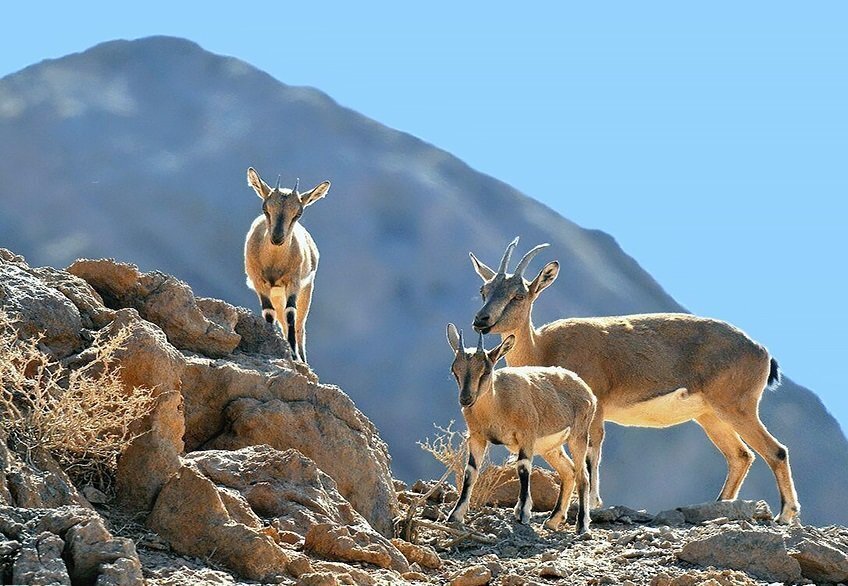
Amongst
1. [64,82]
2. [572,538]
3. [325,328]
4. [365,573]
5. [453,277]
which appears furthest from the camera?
[64,82]

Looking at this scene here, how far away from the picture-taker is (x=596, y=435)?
12594mm

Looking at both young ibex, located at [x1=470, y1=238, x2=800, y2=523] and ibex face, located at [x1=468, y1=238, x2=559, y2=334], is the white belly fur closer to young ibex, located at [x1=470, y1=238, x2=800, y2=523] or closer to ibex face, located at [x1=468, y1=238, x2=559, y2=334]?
young ibex, located at [x1=470, y1=238, x2=800, y2=523]

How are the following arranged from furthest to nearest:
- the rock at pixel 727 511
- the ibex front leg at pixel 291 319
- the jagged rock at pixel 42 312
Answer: the ibex front leg at pixel 291 319 < the rock at pixel 727 511 < the jagged rock at pixel 42 312

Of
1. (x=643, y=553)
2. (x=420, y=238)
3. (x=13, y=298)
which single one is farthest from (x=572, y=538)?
(x=420, y=238)

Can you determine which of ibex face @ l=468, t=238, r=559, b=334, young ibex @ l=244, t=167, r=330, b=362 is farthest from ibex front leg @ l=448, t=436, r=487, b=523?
ibex face @ l=468, t=238, r=559, b=334

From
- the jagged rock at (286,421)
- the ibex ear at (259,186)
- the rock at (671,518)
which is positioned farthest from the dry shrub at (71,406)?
the ibex ear at (259,186)

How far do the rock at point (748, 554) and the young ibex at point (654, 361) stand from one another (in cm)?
417

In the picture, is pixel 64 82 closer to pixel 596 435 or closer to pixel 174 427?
pixel 596 435

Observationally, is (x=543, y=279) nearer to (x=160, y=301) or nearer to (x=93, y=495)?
(x=160, y=301)

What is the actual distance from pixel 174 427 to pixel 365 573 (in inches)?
59.0

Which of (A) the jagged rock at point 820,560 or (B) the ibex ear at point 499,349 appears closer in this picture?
(A) the jagged rock at point 820,560

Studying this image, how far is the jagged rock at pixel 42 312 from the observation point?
8375 mm

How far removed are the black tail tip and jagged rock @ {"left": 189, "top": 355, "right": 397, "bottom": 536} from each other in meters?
5.67

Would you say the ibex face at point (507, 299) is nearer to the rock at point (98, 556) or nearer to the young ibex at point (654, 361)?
the young ibex at point (654, 361)
